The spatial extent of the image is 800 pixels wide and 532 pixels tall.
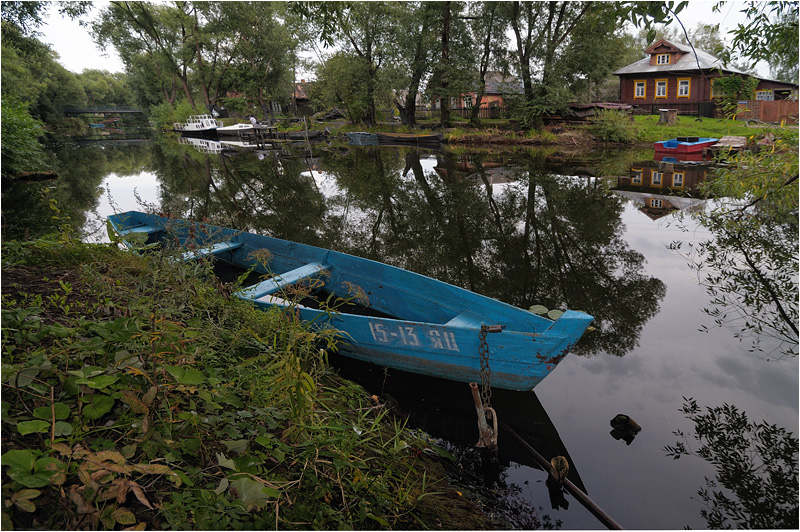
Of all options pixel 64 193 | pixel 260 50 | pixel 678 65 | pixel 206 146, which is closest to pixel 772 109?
pixel 678 65

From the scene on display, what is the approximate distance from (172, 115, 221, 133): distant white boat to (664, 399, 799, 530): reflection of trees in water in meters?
43.6

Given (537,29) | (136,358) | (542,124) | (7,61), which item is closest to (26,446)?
(136,358)

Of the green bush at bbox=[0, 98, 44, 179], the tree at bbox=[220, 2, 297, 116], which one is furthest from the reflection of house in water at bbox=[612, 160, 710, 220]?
the tree at bbox=[220, 2, 297, 116]

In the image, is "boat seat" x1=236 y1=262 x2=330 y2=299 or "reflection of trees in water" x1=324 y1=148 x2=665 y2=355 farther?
"reflection of trees in water" x1=324 y1=148 x2=665 y2=355

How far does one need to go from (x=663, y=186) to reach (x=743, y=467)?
1171 cm

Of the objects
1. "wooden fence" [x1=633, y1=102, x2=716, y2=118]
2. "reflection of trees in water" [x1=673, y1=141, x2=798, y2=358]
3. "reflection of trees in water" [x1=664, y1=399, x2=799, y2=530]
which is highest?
"wooden fence" [x1=633, y1=102, x2=716, y2=118]

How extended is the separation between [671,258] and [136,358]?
8208 millimetres

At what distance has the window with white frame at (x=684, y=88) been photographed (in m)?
28.0

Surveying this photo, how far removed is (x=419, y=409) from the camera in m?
4.12

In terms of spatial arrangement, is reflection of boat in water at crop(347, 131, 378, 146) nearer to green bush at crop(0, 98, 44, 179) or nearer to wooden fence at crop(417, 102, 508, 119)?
wooden fence at crop(417, 102, 508, 119)

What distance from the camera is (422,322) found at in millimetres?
4383

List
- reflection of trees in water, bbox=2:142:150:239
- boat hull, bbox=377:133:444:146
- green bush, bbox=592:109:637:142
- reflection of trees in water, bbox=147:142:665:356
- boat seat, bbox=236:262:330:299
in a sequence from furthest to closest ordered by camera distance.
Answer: boat hull, bbox=377:133:444:146 → green bush, bbox=592:109:637:142 → reflection of trees in water, bbox=2:142:150:239 → reflection of trees in water, bbox=147:142:665:356 → boat seat, bbox=236:262:330:299

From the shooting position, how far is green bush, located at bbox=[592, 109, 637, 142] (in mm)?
21875

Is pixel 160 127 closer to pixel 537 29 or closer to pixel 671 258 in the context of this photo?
pixel 537 29
